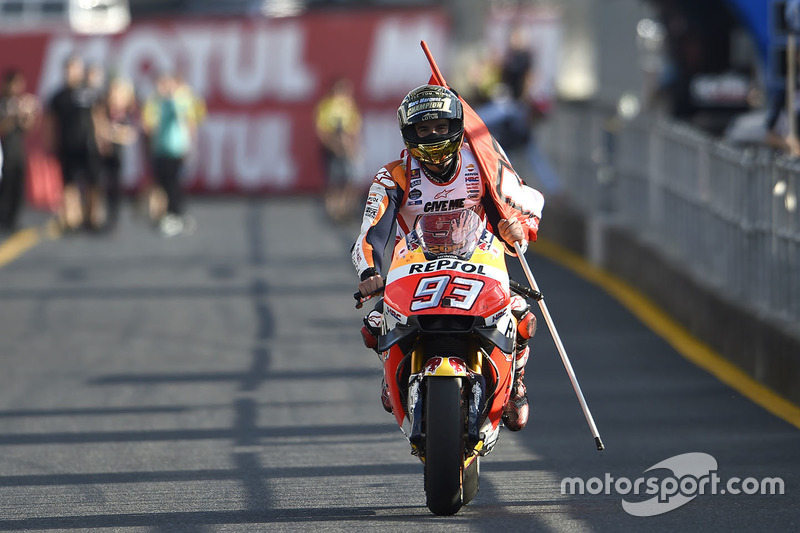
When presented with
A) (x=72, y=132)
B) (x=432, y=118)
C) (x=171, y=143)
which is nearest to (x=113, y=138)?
(x=171, y=143)

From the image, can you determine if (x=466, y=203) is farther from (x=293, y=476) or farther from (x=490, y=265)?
(x=293, y=476)

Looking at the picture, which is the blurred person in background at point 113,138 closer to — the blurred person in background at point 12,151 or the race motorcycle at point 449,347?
the blurred person in background at point 12,151

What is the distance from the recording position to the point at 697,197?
1422 cm

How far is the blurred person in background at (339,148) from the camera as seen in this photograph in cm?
2520

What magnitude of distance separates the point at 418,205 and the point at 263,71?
21416mm

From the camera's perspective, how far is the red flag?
789 centimetres

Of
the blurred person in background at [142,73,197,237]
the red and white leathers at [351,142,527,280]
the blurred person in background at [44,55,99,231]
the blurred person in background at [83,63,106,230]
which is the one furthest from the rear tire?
the blurred person in background at [142,73,197,237]

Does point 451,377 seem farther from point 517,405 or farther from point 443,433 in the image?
point 517,405

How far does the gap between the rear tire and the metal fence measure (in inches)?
164

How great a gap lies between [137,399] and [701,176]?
499 cm

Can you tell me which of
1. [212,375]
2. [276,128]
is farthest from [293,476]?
[276,128]

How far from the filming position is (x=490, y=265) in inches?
298

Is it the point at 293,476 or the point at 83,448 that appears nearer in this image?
the point at 293,476

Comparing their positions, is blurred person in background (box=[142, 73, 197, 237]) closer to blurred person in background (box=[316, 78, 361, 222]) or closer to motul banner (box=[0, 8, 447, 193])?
blurred person in background (box=[316, 78, 361, 222])
